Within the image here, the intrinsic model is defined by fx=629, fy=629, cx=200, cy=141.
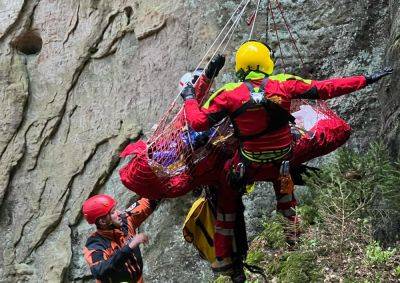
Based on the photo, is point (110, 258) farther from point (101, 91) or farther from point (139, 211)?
point (101, 91)

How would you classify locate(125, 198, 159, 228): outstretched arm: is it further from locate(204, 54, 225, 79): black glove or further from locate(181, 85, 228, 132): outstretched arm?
locate(181, 85, 228, 132): outstretched arm

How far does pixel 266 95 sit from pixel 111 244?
214 centimetres

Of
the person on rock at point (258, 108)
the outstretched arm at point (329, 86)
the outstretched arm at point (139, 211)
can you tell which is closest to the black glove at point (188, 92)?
the person on rock at point (258, 108)

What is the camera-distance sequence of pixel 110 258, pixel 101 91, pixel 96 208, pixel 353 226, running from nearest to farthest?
pixel 353 226 → pixel 110 258 → pixel 96 208 → pixel 101 91

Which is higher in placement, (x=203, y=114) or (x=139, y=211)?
(x=203, y=114)

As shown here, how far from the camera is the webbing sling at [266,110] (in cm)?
506

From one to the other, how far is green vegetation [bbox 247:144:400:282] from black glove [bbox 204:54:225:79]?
1303 mm

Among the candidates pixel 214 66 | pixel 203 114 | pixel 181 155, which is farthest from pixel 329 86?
pixel 181 155

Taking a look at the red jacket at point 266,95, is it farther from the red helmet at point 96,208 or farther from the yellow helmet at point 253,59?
the red helmet at point 96,208

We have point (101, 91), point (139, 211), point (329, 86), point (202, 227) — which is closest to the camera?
point (329, 86)

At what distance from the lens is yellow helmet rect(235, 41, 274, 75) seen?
526 centimetres

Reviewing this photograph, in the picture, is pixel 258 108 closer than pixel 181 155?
Yes

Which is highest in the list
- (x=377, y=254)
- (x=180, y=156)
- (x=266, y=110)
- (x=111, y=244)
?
(x=266, y=110)

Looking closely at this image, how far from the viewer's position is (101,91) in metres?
9.80
